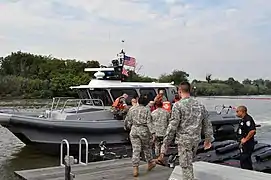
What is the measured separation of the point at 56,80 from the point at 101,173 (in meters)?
26.2

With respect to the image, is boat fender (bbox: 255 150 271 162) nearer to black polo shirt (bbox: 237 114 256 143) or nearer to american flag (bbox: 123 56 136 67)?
black polo shirt (bbox: 237 114 256 143)

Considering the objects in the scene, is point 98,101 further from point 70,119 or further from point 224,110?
point 224,110

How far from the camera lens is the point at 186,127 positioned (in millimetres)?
5297

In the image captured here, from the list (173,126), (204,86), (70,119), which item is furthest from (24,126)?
(204,86)

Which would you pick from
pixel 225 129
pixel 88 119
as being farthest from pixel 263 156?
pixel 225 129

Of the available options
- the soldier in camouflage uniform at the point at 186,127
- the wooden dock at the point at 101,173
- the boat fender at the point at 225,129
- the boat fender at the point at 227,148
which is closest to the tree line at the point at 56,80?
the boat fender at the point at 225,129

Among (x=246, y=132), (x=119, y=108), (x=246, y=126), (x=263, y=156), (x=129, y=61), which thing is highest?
(x=129, y=61)

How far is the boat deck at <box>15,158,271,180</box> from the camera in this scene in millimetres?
6062

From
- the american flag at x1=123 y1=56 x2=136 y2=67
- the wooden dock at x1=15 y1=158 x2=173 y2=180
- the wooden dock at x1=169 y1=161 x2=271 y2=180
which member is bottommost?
the wooden dock at x1=15 y1=158 x2=173 y2=180

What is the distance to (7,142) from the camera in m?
15.0

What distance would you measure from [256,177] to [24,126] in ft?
23.6

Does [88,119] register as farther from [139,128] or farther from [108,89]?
[139,128]

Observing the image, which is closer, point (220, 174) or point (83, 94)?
point (220, 174)

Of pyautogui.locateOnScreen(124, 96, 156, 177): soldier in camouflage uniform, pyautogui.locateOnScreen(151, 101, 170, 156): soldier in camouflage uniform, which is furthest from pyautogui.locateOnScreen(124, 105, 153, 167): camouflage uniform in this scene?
pyautogui.locateOnScreen(151, 101, 170, 156): soldier in camouflage uniform
